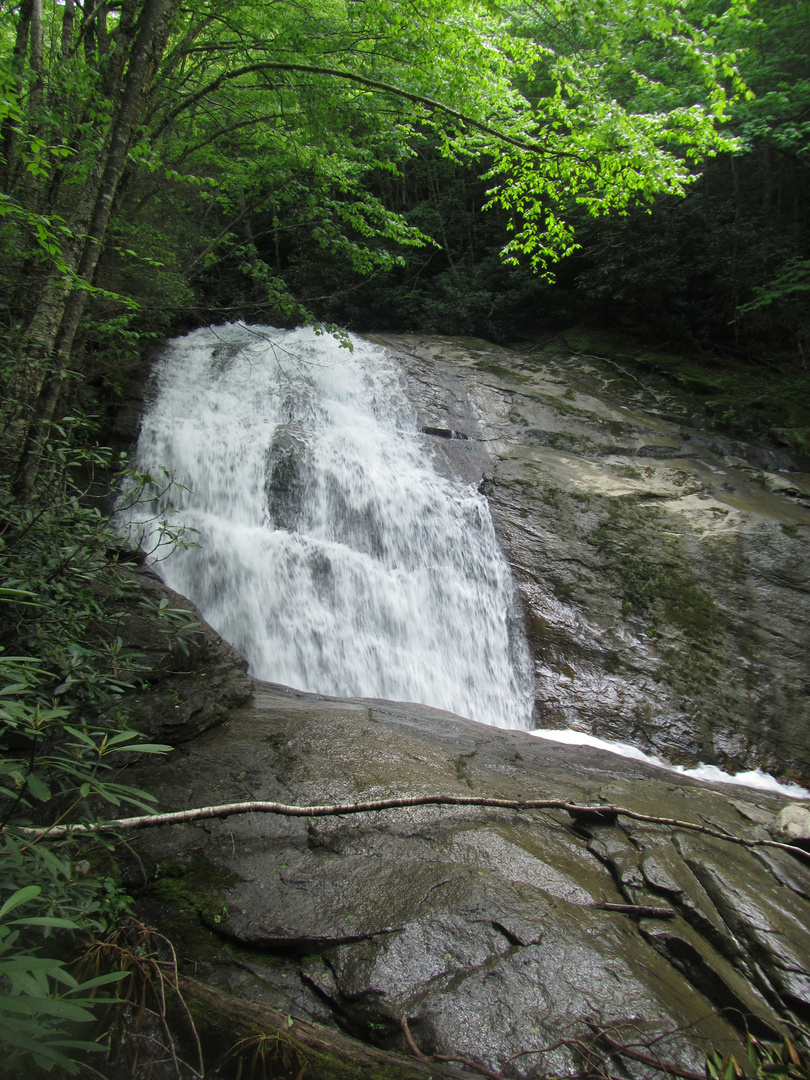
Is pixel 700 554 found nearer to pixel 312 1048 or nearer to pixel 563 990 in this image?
pixel 563 990

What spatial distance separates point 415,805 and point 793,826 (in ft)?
9.19

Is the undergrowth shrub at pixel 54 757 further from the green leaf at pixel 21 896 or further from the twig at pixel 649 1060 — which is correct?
the twig at pixel 649 1060

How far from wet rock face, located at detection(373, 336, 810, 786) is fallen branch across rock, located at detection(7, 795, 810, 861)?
9.28ft

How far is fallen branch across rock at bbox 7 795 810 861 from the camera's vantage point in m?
2.17

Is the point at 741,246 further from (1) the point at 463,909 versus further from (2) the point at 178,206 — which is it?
(1) the point at 463,909

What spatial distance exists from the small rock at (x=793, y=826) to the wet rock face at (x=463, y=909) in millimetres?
137

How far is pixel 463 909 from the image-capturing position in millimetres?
2305

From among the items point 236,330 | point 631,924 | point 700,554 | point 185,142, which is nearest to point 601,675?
point 700,554

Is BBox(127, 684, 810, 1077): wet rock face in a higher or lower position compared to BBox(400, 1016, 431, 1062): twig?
lower

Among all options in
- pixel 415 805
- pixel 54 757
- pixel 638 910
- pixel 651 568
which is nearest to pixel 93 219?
pixel 54 757

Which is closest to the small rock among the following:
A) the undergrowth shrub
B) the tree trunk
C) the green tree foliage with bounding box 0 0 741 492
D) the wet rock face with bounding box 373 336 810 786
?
the wet rock face with bounding box 373 336 810 786

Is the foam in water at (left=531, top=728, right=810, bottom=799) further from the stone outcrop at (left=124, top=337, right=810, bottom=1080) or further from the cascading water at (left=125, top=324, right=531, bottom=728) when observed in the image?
the cascading water at (left=125, top=324, right=531, bottom=728)

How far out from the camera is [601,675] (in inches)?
265

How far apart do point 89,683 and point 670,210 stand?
1503cm
